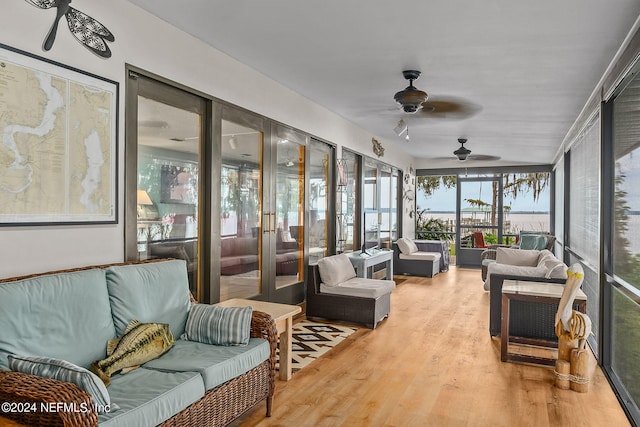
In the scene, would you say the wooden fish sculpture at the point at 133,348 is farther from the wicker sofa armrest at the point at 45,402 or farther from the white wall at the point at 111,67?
the white wall at the point at 111,67

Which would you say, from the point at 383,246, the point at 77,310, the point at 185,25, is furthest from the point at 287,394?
the point at 383,246

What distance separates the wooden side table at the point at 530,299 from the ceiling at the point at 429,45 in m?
1.98

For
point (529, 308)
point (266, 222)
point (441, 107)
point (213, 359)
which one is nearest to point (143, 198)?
point (213, 359)

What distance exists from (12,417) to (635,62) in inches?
155

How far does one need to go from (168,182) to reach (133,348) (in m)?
1.54

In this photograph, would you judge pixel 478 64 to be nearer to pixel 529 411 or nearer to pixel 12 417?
pixel 529 411

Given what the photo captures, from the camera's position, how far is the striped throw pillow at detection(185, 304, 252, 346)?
2.66m

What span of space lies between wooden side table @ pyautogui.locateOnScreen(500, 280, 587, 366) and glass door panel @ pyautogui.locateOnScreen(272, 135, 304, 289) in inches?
94.1

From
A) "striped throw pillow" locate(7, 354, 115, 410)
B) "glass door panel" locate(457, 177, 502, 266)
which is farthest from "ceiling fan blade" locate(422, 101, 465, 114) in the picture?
"glass door panel" locate(457, 177, 502, 266)

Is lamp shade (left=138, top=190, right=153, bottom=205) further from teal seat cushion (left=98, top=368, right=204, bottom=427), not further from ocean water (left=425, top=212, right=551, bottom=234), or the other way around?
ocean water (left=425, top=212, right=551, bottom=234)

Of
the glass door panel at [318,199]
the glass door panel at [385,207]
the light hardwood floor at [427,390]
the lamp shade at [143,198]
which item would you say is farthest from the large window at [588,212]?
the lamp shade at [143,198]

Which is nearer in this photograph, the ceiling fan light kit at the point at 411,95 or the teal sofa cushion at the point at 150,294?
the teal sofa cushion at the point at 150,294

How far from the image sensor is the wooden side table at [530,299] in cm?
357

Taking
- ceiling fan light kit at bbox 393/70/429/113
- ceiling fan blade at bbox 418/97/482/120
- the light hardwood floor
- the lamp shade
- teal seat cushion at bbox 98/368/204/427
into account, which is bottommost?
the light hardwood floor
